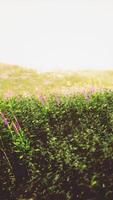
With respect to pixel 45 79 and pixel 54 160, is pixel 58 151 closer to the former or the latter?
pixel 54 160

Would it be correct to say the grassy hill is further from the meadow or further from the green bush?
the green bush

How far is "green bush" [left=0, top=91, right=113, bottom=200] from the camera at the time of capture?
9313 mm

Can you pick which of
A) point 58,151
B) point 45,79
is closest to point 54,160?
point 58,151

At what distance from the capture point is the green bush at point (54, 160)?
367 inches

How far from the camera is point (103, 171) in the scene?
956cm

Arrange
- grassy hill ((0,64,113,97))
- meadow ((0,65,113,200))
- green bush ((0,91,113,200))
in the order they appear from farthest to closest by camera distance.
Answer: grassy hill ((0,64,113,97)) → meadow ((0,65,113,200)) → green bush ((0,91,113,200))

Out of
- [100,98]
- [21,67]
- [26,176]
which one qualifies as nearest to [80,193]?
[26,176]

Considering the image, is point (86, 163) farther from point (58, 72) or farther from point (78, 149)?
point (58, 72)

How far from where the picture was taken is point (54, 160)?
33.6 ft

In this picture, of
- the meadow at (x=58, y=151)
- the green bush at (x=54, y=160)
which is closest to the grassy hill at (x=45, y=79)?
the meadow at (x=58, y=151)

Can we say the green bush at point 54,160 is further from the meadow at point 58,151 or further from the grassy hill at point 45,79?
the grassy hill at point 45,79

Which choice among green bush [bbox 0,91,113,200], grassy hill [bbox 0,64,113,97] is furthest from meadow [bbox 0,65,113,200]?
grassy hill [bbox 0,64,113,97]

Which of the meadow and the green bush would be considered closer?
the green bush

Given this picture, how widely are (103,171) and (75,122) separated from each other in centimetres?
489
